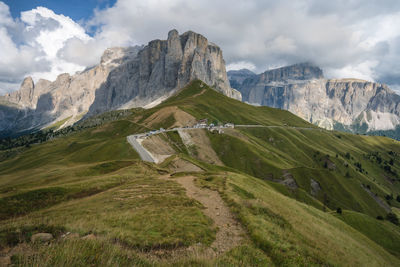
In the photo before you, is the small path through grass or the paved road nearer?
the small path through grass

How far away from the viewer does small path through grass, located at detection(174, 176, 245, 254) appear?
16.1 metres

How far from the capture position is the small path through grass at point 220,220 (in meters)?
16.1

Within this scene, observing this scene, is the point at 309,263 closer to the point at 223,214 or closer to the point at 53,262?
the point at 223,214

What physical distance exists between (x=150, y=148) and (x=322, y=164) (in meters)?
140

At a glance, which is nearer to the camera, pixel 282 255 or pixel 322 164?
pixel 282 255

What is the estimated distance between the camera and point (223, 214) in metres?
23.6

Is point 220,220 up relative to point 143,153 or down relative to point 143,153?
up

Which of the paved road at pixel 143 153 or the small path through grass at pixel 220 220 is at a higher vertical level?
the small path through grass at pixel 220 220

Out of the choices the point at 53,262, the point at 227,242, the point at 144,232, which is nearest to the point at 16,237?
the point at 53,262

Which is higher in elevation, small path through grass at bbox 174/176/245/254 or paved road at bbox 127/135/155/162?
small path through grass at bbox 174/176/245/254

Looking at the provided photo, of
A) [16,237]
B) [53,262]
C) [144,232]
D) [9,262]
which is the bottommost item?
[144,232]

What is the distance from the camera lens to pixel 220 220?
21734mm

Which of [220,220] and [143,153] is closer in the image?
[220,220]

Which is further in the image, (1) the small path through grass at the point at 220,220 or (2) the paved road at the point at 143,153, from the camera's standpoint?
(2) the paved road at the point at 143,153
